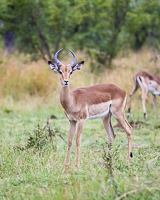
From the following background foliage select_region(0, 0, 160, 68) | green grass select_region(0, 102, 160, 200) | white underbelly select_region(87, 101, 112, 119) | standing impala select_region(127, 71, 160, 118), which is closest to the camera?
green grass select_region(0, 102, 160, 200)

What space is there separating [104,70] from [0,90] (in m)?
4.02

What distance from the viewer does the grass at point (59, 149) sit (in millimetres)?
3408

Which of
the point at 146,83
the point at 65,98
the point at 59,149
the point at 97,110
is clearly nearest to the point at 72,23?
the point at 146,83

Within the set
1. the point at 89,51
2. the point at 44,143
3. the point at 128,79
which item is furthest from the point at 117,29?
the point at 44,143

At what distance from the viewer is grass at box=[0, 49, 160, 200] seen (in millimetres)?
3408

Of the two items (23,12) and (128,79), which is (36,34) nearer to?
(23,12)

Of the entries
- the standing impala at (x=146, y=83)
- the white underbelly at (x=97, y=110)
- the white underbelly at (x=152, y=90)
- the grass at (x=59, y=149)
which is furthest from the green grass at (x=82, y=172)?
the white underbelly at (x=152, y=90)

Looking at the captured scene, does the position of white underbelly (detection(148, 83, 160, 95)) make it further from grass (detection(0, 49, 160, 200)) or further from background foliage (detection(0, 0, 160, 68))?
background foliage (detection(0, 0, 160, 68))

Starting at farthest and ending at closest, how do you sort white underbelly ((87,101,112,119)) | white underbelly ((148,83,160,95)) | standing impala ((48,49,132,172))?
1. white underbelly ((148,83,160,95))
2. white underbelly ((87,101,112,119))
3. standing impala ((48,49,132,172))

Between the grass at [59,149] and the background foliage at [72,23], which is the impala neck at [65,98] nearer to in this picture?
the grass at [59,149]

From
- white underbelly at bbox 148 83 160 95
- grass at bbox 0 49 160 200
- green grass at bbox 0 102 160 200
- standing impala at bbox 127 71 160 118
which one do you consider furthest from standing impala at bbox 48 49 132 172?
white underbelly at bbox 148 83 160 95

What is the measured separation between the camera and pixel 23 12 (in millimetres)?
13969

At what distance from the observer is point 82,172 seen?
4047 mm

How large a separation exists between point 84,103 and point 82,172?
3.93ft
